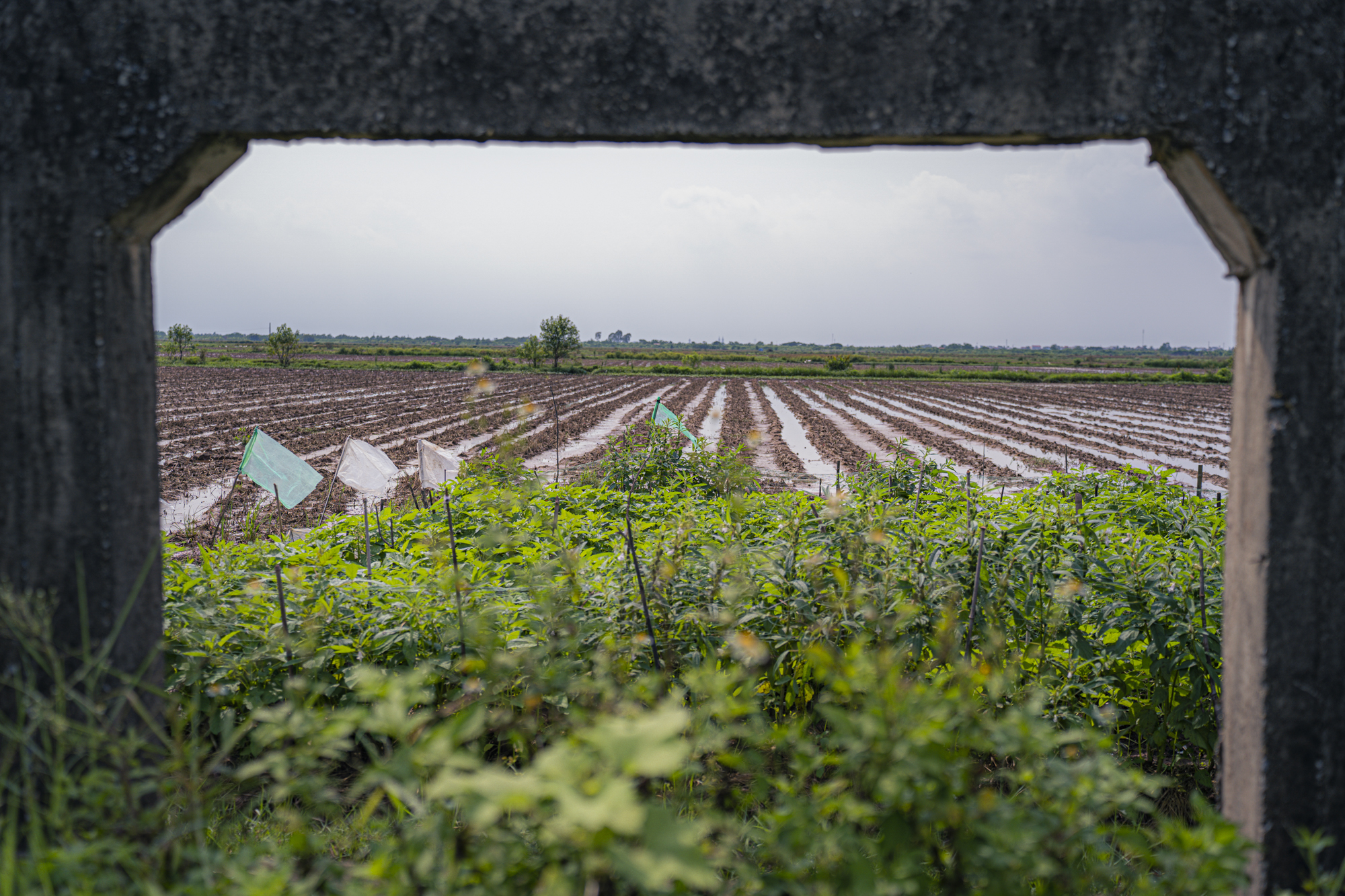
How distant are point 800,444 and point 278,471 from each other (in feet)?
49.0

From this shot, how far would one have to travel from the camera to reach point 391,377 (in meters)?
44.0

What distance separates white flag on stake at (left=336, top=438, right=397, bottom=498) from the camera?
24.3ft

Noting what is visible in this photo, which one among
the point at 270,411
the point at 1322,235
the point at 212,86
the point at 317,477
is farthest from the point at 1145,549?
the point at 270,411

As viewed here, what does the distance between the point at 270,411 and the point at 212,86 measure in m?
25.6

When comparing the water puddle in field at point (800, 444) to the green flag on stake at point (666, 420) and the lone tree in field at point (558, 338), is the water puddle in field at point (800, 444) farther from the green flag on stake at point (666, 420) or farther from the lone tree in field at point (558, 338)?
the lone tree in field at point (558, 338)

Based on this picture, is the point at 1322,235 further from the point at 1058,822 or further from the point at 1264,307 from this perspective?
the point at 1058,822

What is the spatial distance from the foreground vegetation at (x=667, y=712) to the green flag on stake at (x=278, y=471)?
6.56 feet

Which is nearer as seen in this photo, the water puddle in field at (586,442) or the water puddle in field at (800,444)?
the water puddle in field at (800,444)

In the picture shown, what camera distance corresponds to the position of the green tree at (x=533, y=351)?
194 ft

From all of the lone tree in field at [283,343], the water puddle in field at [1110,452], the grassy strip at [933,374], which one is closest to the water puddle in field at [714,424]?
the water puddle in field at [1110,452]

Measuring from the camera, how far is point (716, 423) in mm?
23812

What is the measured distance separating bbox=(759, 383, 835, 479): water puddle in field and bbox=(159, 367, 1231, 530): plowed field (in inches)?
3.2

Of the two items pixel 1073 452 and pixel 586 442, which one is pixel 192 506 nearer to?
pixel 586 442

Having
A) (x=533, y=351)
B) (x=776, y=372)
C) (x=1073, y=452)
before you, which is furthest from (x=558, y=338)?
(x=1073, y=452)
